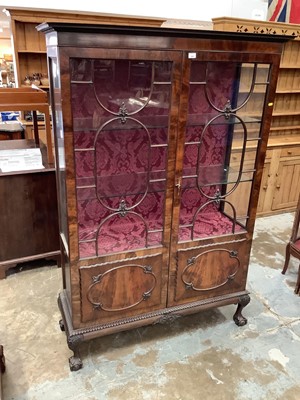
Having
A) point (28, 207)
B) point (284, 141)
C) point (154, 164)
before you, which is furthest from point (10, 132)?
point (284, 141)

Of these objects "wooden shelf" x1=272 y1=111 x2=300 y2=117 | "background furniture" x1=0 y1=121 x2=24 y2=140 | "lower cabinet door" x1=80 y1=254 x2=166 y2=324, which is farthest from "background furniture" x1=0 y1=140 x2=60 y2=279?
"wooden shelf" x1=272 y1=111 x2=300 y2=117

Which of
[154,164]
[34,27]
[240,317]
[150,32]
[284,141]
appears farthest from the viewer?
[34,27]

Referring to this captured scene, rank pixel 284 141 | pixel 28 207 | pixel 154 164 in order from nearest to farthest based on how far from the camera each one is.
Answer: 1. pixel 154 164
2. pixel 28 207
3. pixel 284 141

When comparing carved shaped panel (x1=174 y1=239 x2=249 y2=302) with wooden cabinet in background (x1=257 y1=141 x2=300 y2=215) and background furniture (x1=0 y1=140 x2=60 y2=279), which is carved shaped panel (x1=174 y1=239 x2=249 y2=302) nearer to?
background furniture (x1=0 y1=140 x2=60 y2=279)

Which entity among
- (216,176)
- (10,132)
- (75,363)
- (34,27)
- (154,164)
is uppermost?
(34,27)

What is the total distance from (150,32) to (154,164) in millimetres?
688

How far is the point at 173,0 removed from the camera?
15.2ft

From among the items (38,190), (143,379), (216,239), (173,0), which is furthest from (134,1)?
(143,379)

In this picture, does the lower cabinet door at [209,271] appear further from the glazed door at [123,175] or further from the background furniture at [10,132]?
the background furniture at [10,132]

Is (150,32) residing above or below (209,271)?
above

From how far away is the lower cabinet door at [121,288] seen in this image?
188 cm

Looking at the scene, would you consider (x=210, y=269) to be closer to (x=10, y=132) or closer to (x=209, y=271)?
(x=209, y=271)

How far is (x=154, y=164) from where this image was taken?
1.95 metres

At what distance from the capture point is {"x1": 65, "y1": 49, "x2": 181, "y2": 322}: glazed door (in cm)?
167
